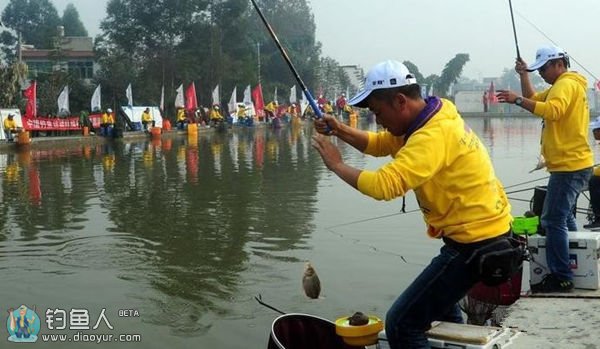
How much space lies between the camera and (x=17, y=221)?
9.91m

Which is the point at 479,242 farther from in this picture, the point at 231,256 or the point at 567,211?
the point at 231,256

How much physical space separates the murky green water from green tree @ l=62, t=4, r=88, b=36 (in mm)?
73715

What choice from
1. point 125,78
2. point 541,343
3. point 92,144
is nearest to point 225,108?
point 125,78

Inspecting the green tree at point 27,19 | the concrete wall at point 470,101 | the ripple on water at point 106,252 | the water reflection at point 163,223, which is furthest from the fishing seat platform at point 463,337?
the concrete wall at point 470,101

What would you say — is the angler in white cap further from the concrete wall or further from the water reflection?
the concrete wall

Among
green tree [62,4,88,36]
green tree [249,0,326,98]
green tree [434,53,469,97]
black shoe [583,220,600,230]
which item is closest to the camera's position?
black shoe [583,220,600,230]

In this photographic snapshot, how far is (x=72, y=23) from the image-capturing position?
86.8m

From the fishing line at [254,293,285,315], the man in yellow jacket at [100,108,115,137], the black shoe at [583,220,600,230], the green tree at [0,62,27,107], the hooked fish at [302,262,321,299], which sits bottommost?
the fishing line at [254,293,285,315]

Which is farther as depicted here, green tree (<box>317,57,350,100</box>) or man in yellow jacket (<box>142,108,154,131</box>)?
green tree (<box>317,57,350,100</box>)

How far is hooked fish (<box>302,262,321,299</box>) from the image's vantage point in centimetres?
552

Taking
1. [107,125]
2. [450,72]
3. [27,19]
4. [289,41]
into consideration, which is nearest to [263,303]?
[107,125]

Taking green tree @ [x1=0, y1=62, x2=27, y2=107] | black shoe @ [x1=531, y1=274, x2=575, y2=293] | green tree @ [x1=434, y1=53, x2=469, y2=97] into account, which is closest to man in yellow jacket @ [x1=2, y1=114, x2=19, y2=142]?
green tree @ [x1=0, y1=62, x2=27, y2=107]

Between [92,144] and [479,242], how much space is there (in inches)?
1063

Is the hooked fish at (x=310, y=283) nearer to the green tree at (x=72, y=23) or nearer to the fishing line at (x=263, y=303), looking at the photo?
the fishing line at (x=263, y=303)
